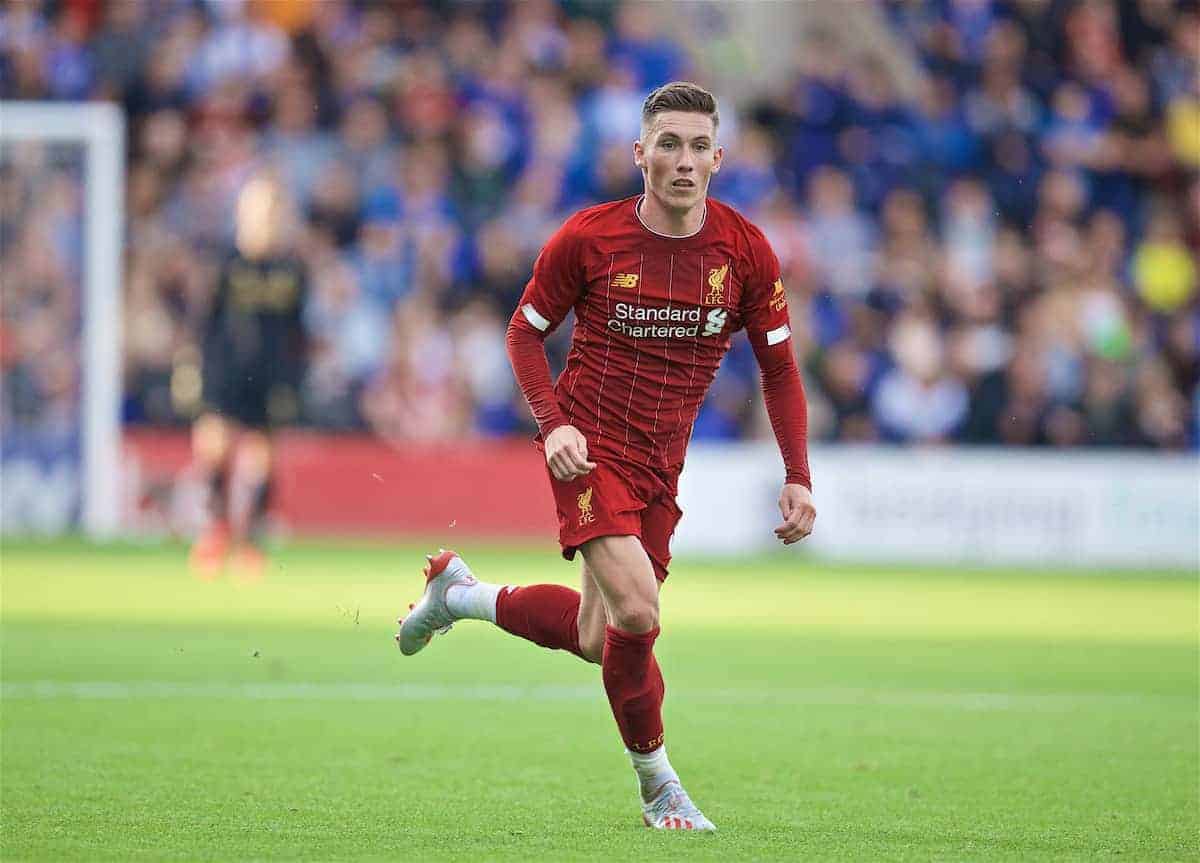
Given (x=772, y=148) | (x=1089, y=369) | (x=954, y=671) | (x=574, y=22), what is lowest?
(x=954, y=671)

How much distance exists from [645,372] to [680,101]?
84cm

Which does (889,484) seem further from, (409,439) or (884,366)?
(409,439)

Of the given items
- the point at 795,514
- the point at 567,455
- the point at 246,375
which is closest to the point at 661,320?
the point at 567,455

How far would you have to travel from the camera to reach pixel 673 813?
6.18 m

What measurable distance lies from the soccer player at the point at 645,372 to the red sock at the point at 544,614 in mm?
47

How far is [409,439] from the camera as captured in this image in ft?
64.5

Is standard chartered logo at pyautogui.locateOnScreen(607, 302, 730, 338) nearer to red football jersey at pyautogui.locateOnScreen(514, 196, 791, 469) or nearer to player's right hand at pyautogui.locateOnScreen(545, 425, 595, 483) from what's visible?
red football jersey at pyautogui.locateOnScreen(514, 196, 791, 469)

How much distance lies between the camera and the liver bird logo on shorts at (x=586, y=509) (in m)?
6.17

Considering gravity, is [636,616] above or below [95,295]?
below

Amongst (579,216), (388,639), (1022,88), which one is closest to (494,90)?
(1022,88)

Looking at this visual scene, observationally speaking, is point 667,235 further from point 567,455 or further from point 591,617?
point 591,617

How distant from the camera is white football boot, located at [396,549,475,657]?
7.15m

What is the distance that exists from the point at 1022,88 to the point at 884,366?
4.34 m

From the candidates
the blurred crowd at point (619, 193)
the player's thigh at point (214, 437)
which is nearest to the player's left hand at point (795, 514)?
the player's thigh at point (214, 437)
